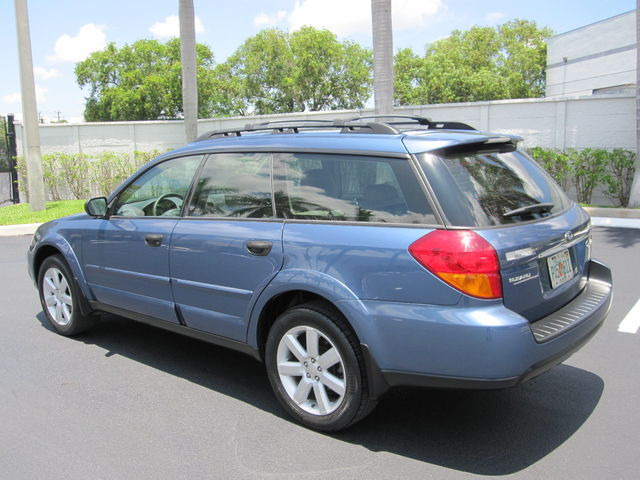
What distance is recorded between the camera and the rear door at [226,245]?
373cm

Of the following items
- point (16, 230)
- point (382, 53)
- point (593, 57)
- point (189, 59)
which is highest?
point (593, 57)

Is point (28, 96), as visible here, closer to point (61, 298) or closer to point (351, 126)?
point (61, 298)

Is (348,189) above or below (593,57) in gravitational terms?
below

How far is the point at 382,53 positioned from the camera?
448 inches

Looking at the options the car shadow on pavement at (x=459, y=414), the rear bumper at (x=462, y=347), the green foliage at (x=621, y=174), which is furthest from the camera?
the green foliage at (x=621, y=174)

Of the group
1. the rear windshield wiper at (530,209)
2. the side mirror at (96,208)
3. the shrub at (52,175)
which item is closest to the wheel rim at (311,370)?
the rear windshield wiper at (530,209)

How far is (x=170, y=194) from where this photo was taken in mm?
4582

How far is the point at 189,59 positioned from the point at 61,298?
32.7ft

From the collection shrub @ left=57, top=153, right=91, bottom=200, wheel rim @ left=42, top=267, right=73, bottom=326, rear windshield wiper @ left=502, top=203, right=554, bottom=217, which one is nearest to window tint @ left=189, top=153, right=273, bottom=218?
rear windshield wiper @ left=502, top=203, right=554, bottom=217

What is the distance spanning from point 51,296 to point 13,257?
479 centimetres

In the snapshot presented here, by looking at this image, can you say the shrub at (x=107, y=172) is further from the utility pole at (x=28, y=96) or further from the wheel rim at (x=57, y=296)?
the wheel rim at (x=57, y=296)

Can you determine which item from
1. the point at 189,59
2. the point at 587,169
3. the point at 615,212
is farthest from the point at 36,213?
the point at 615,212

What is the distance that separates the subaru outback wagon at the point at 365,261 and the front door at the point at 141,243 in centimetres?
2

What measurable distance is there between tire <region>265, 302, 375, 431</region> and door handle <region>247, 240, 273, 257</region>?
1.29ft
